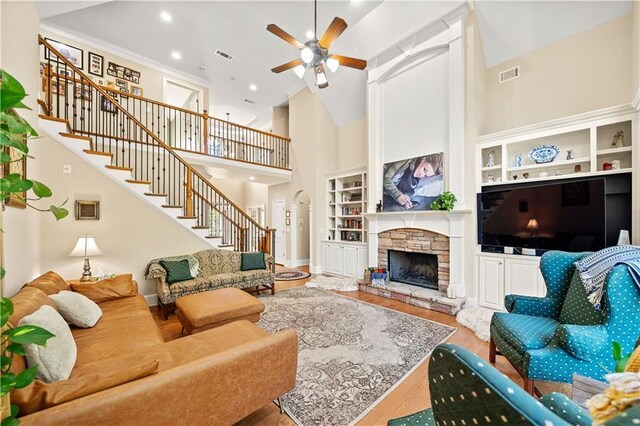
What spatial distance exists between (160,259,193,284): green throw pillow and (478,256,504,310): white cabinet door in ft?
A: 14.2

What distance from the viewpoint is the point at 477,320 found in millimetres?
3311

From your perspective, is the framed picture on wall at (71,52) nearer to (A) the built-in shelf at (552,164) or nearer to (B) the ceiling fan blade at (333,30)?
(B) the ceiling fan blade at (333,30)

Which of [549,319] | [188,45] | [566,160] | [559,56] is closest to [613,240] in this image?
[566,160]

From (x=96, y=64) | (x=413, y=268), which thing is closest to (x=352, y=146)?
(x=413, y=268)

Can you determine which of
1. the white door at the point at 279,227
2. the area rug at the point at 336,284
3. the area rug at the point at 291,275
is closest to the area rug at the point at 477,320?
the area rug at the point at 336,284

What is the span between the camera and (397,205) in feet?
15.8

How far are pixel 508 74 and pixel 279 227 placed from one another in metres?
6.54

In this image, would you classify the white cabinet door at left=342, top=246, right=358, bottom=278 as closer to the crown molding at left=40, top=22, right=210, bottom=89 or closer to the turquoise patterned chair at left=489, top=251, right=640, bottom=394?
the turquoise patterned chair at left=489, top=251, right=640, bottom=394

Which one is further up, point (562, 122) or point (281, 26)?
point (281, 26)

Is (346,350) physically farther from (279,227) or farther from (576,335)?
(279,227)

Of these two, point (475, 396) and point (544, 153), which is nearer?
point (475, 396)

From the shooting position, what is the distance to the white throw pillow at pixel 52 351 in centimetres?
127

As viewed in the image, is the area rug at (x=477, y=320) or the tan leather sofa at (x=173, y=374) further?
the area rug at (x=477, y=320)

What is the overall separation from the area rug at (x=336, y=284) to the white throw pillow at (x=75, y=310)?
352 cm
